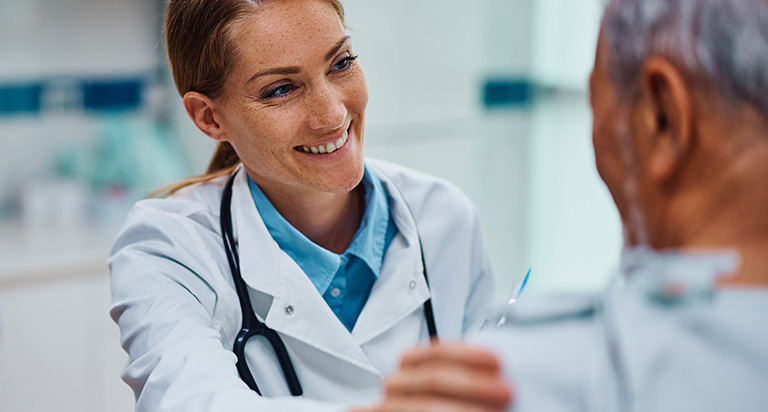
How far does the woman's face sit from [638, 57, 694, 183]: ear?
0.55m

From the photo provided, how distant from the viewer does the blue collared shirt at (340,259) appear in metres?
1.14

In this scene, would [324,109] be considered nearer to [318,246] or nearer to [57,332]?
[318,246]

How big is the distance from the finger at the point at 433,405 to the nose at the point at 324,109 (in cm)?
54

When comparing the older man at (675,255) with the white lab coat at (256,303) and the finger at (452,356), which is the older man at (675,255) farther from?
the white lab coat at (256,303)

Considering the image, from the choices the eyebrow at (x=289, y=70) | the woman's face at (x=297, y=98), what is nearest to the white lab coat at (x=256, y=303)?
the woman's face at (x=297, y=98)

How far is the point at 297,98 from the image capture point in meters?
1.05

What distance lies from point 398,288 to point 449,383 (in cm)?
58

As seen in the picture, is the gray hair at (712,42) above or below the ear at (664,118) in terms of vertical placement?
above

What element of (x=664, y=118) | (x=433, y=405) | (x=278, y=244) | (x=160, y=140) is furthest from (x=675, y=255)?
(x=160, y=140)

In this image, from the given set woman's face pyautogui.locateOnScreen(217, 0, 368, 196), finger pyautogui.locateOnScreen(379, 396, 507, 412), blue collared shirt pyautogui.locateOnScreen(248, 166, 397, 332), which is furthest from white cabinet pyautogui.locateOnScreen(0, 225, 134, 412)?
finger pyautogui.locateOnScreen(379, 396, 507, 412)

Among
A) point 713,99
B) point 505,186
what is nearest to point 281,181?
point 713,99

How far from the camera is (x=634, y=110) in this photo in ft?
1.86

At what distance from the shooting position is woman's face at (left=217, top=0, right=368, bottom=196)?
1.01 m

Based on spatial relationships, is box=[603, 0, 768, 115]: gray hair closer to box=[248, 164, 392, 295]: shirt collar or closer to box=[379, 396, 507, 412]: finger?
box=[379, 396, 507, 412]: finger
